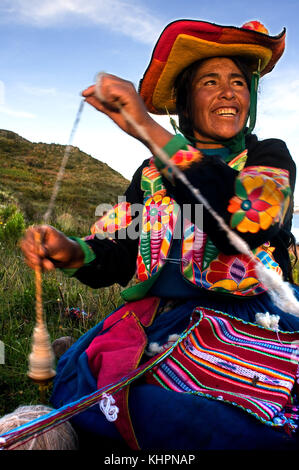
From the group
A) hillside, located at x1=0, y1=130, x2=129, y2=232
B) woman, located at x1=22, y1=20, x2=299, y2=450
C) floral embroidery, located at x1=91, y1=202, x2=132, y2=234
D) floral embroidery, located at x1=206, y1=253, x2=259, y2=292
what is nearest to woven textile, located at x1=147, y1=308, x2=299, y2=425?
woman, located at x1=22, y1=20, x2=299, y2=450

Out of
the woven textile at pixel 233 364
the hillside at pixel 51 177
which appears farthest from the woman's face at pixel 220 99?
the hillside at pixel 51 177

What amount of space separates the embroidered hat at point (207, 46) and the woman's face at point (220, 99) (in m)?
0.06

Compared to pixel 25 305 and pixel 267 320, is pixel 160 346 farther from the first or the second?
pixel 25 305

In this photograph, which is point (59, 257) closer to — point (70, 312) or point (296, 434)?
point (296, 434)

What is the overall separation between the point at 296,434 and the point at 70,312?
90.9 inches

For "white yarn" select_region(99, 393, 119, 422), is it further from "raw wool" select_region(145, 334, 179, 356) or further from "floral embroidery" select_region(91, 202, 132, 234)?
"floral embroidery" select_region(91, 202, 132, 234)

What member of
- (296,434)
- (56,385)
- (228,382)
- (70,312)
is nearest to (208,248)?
(228,382)

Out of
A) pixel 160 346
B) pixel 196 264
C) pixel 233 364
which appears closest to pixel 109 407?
pixel 160 346

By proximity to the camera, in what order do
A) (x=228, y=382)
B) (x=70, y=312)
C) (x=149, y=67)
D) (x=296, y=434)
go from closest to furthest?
(x=296, y=434), (x=228, y=382), (x=149, y=67), (x=70, y=312)

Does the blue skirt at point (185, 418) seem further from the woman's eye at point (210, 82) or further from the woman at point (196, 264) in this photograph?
the woman's eye at point (210, 82)

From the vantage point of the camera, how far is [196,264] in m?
1.66

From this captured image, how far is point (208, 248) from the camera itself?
5.45 ft

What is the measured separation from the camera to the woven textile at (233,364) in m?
1.37

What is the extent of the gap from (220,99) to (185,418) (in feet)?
4.31
